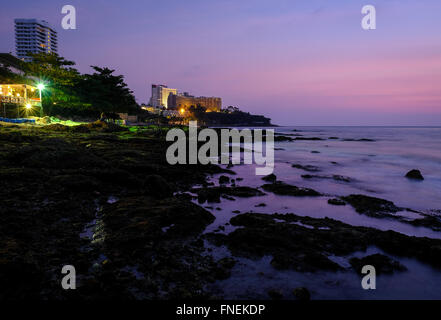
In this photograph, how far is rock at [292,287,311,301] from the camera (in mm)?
4402

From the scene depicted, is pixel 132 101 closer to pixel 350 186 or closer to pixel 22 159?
pixel 22 159

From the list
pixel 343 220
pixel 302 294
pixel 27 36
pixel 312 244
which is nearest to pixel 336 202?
pixel 343 220

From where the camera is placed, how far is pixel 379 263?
549 centimetres

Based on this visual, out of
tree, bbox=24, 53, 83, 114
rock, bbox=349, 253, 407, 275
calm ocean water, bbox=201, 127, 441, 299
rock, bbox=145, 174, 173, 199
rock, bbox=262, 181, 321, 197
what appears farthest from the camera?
tree, bbox=24, 53, 83, 114

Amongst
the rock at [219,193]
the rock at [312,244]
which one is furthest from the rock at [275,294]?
the rock at [219,193]

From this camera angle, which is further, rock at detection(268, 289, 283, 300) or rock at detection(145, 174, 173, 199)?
rock at detection(145, 174, 173, 199)

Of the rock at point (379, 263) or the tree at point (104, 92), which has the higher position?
the tree at point (104, 92)

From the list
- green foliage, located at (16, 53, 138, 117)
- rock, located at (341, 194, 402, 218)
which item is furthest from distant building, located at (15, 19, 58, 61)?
rock, located at (341, 194, 402, 218)

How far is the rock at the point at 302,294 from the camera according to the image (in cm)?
440

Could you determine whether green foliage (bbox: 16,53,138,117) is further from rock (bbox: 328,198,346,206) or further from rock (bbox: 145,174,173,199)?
rock (bbox: 328,198,346,206)

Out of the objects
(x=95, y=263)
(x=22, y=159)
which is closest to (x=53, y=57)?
(x=22, y=159)

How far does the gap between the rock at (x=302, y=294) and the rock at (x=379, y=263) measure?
1617 mm

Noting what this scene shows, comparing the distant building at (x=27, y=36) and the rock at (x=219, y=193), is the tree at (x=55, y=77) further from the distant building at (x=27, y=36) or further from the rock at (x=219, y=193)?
the distant building at (x=27, y=36)

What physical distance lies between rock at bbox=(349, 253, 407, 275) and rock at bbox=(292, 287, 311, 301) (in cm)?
162
